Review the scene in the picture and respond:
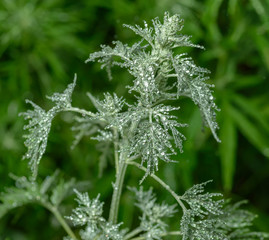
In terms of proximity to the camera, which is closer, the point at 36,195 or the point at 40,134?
the point at 40,134

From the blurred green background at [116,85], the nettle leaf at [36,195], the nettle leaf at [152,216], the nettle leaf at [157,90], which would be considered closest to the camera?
the nettle leaf at [157,90]

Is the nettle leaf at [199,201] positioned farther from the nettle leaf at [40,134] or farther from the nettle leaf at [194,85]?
the nettle leaf at [40,134]

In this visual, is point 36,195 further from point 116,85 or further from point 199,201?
point 116,85

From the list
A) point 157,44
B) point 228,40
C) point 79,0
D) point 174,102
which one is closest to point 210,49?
point 228,40

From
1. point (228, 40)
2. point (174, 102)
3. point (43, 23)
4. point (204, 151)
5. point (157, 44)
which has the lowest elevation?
point (157, 44)

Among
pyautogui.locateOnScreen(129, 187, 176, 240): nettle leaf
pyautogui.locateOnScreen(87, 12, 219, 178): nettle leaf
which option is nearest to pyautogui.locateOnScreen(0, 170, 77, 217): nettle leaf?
pyautogui.locateOnScreen(129, 187, 176, 240): nettle leaf

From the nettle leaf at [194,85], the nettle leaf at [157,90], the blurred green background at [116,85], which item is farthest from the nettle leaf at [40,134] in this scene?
the blurred green background at [116,85]

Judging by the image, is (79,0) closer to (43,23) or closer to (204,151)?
(43,23)

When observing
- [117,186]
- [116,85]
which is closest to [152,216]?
[117,186]
